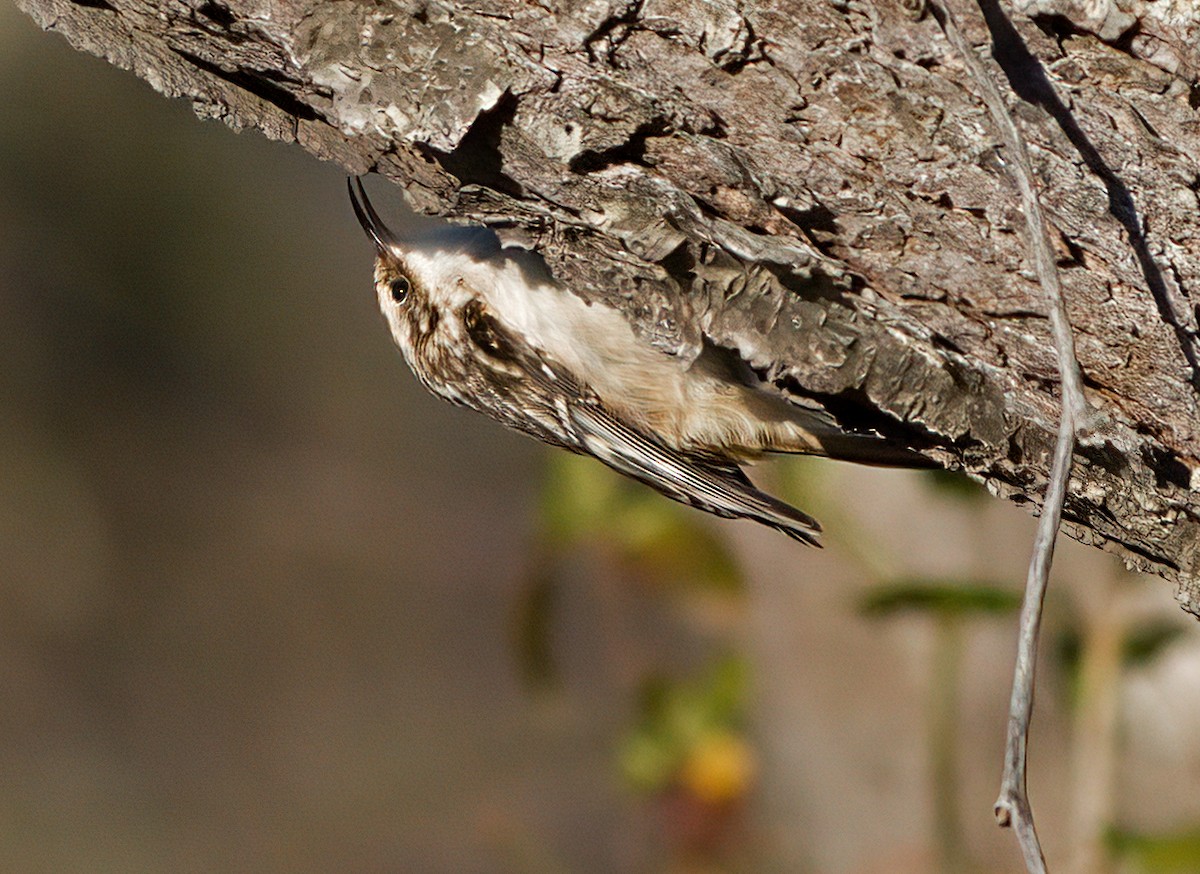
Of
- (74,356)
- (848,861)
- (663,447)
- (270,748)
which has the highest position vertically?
(663,447)

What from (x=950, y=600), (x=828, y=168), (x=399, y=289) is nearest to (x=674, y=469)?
(x=399, y=289)

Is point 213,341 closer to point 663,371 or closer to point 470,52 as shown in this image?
point 663,371

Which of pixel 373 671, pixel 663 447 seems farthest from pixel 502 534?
pixel 663 447

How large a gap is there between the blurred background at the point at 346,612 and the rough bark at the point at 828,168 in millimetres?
2342

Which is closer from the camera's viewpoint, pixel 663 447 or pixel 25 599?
pixel 663 447

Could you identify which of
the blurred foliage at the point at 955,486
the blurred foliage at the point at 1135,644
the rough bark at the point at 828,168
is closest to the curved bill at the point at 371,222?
the rough bark at the point at 828,168

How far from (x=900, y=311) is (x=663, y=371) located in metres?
0.55

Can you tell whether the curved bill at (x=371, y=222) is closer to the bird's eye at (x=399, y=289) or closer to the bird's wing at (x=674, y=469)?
the bird's eye at (x=399, y=289)

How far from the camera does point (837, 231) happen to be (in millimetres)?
873

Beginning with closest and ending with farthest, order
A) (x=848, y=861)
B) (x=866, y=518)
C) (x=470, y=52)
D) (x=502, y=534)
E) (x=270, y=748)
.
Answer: (x=470, y=52) < (x=866, y=518) < (x=848, y=861) < (x=270, y=748) < (x=502, y=534)

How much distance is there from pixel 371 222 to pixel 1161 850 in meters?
1.62

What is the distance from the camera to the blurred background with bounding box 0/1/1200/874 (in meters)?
3.95

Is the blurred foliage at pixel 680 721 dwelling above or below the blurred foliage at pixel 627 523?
below

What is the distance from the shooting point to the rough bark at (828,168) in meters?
0.73
